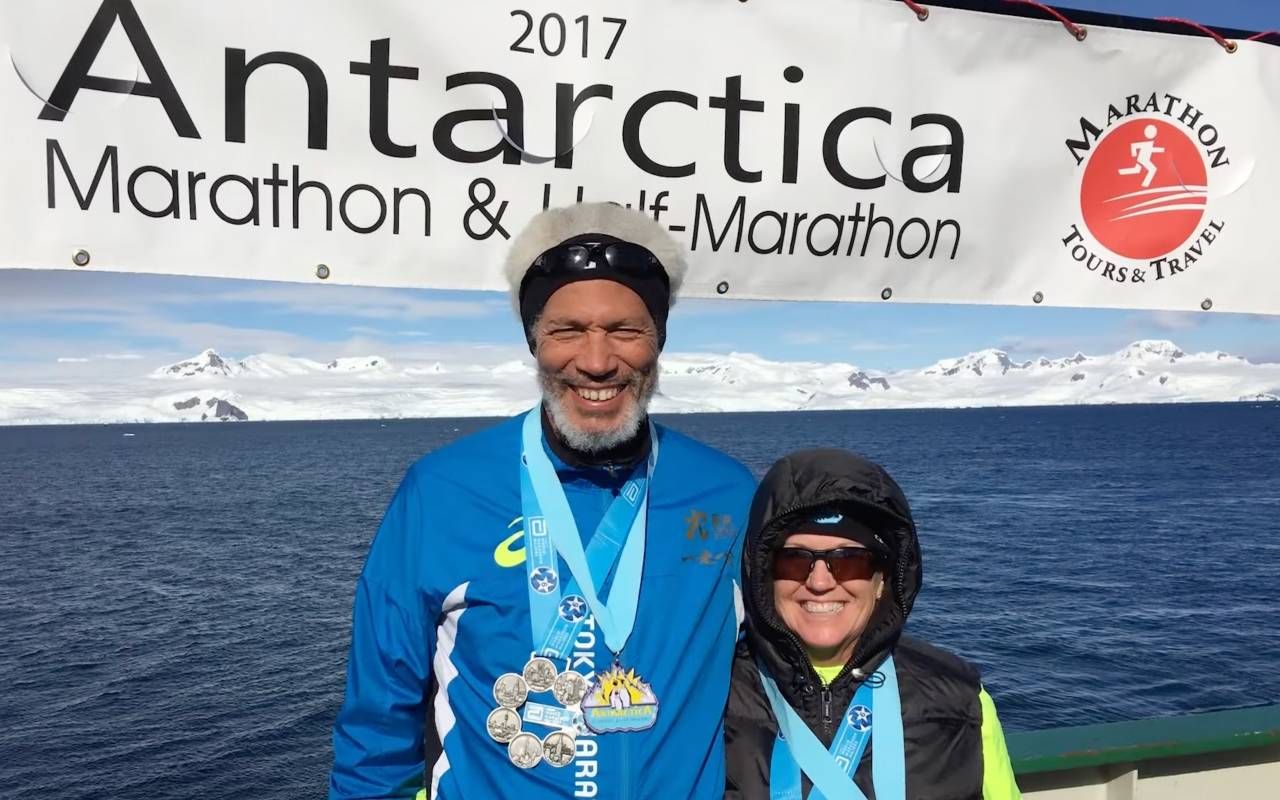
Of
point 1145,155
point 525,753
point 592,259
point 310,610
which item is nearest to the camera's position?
point 525,753

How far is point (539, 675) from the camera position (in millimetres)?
2221

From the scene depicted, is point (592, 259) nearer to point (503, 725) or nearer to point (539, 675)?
point (539, 675)

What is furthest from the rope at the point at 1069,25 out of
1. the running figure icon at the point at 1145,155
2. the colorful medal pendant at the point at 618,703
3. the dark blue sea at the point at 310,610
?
the dark blue sea at the point at 310,610

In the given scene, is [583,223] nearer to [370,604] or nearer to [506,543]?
[506,543]

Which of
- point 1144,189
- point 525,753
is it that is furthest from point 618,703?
point 1144,189

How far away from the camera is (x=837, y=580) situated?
2.43 m

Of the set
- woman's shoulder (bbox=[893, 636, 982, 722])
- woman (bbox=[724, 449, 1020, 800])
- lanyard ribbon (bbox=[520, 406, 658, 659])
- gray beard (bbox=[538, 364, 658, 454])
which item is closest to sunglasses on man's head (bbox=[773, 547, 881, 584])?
woman (bbox=[724, 449, 1020, 800])

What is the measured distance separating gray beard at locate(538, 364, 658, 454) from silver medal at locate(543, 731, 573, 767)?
0.66 metres

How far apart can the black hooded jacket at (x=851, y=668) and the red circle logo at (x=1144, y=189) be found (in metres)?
1.30

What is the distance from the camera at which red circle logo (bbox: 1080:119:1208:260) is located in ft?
9.82

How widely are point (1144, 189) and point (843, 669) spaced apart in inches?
71.7

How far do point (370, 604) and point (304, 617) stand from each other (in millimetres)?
46115

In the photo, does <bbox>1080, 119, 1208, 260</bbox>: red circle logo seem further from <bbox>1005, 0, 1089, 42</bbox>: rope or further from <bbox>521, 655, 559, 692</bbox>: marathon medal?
<bbox>521, 655, 559, 692</bbox>: marathon medal

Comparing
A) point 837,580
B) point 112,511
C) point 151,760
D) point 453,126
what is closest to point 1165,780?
point 837,580
